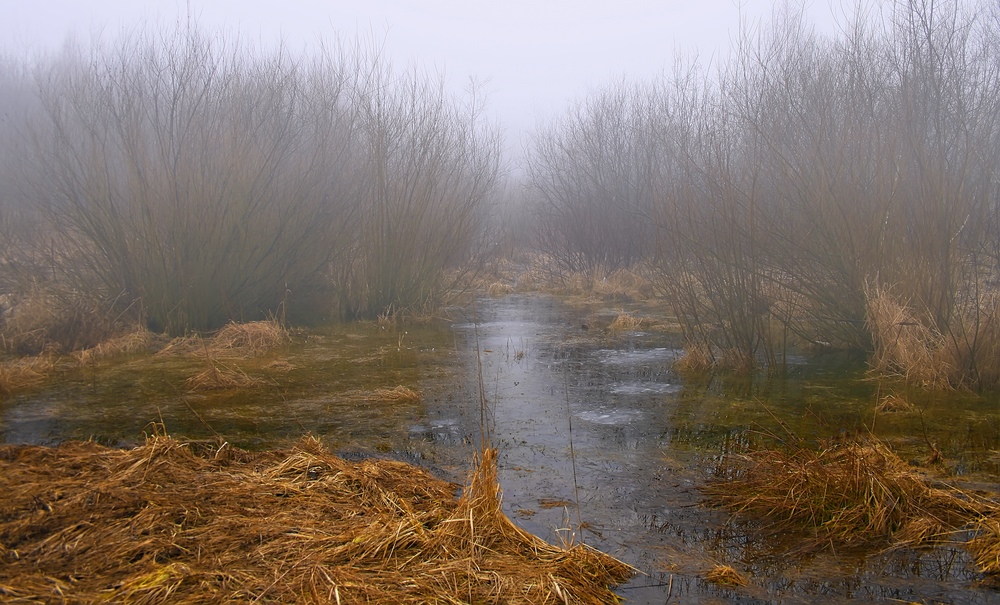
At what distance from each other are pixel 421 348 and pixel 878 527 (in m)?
6.26

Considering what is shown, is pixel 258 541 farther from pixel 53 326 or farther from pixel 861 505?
pixel 53 326

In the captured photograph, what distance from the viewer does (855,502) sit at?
351 cm

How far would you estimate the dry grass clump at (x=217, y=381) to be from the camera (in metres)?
6.55

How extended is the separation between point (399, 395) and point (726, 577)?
3.75 meters

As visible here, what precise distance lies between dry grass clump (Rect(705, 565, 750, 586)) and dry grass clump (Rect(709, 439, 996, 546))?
0.55 m

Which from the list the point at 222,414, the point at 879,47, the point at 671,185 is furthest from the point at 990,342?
the point at 222,414

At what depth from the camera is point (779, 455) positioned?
4.03 m

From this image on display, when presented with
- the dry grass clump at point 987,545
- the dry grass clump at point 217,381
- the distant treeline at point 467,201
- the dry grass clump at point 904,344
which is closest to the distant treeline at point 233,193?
the distant treeline at point 467,201

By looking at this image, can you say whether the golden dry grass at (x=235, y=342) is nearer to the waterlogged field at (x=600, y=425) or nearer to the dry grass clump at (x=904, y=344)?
the waterlogged field at (x=600, y=425)

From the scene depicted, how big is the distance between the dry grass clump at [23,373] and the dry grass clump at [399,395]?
3.14 meters

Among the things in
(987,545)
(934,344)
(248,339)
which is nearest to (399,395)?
(248,339)

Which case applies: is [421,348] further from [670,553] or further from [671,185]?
[670,553]

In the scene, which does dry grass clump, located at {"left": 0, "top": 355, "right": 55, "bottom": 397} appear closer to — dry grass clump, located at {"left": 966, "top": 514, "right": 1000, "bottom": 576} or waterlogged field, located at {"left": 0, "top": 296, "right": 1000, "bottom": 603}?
waterlogged field, located at {"left": 0, "top": 296, "right": 1000, "bottom": 603}

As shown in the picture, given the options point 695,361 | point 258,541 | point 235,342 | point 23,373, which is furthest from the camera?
point 235,342
